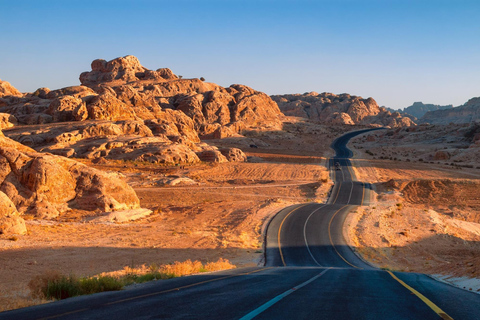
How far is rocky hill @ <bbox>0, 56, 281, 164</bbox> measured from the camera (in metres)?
66.9

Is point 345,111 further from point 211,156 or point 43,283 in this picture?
point 43,283

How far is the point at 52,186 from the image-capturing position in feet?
104

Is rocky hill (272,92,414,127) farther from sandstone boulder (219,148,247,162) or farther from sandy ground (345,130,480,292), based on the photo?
sandy ground (345,130,480,292)

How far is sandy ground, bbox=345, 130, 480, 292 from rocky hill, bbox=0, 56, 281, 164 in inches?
1355

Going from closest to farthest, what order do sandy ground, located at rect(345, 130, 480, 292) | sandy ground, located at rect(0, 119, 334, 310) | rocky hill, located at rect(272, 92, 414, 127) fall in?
sandy ground, located at rect(0, 119, 334, 310)
sandy ground, located at rect(345, 130, 480, 292)
rocky hill, located at rect(272, 92, 414, 127)

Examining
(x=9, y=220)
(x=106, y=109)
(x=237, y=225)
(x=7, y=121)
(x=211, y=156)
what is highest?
(x=106, y=109)

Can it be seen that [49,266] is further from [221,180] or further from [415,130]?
[415,130]

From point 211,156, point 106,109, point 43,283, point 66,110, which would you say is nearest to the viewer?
point 43,283

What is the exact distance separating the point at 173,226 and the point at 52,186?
1018 centimetres

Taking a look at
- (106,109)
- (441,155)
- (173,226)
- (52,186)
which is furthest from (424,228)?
(106,109)

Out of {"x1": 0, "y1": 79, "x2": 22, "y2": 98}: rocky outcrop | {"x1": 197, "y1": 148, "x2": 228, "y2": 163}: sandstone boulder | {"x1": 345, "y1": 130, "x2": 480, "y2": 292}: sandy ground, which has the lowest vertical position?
{"x1": 345, "y1": 130, "x2": 480, "y2": 292}: sandy ground

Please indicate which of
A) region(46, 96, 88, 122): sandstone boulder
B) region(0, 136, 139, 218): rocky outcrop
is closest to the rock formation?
region(0, 136, 139, 218): rocky outcrop

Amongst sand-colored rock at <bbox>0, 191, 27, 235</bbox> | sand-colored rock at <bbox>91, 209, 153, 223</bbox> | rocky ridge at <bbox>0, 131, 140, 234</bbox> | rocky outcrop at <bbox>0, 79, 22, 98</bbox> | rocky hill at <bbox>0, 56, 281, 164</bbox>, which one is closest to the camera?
sand-colored rock at <bbox>0, 191, 27, 235</bbox>

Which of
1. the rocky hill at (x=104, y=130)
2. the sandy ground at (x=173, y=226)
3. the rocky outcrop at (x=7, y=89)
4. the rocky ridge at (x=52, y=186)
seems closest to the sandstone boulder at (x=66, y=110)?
the rocky hill at (x=104, y=130)
